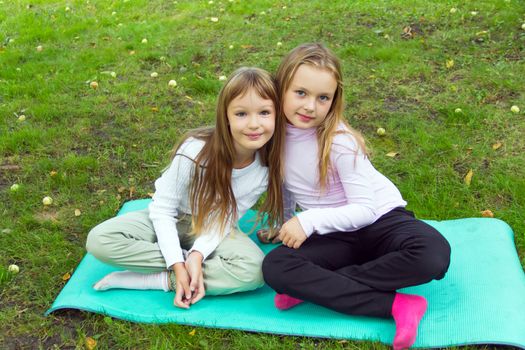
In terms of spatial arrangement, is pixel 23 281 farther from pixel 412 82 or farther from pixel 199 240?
pixel 412 82

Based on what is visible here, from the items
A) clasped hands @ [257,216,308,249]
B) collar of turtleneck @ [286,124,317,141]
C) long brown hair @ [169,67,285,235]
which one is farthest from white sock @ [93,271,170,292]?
collar of turtleneck @ [286,124,317,141]

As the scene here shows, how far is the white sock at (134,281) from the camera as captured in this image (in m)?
2.81

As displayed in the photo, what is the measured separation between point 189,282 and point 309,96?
110cm

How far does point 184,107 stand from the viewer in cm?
488

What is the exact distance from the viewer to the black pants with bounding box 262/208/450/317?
2.46m

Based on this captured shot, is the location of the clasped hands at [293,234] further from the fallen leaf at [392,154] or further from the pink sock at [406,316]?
the fallen leaf at [392,154]

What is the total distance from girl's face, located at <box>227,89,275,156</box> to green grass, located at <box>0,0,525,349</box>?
93 cm

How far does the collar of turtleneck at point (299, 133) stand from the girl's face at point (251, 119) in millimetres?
136

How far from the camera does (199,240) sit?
110 inches

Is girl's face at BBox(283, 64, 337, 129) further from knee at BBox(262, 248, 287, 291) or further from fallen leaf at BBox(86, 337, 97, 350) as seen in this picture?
fallen leaf at BBox(86, 337, 97, 350)

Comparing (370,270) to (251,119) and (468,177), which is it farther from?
(468,177)

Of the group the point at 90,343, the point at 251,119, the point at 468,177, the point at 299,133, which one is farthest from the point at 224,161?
→ the point at 468,177

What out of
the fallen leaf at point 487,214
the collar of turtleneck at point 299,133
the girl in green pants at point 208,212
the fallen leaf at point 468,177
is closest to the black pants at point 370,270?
the girl in green pants at point 208,212

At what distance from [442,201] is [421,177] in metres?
0.27
